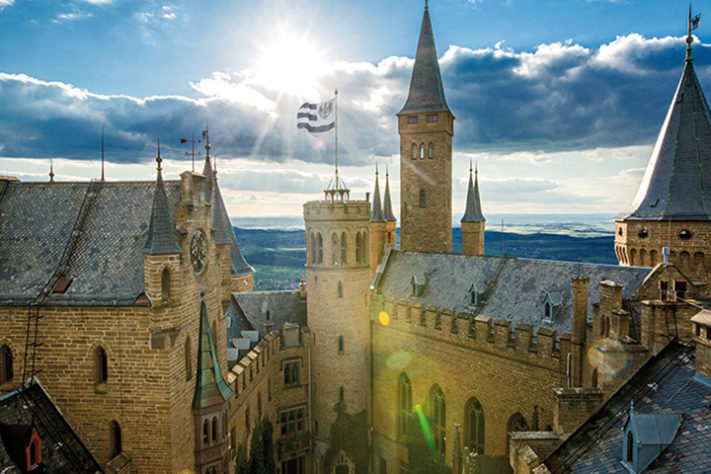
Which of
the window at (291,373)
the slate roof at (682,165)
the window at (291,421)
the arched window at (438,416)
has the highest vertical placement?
the slate roof at (682,165)

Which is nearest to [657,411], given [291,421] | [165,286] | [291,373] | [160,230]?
[165,286]

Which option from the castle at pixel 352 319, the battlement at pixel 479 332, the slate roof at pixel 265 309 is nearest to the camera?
the castle at pixel 352 319

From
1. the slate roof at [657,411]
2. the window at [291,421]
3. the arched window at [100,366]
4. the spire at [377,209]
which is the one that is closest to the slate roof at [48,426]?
the arched window at [100,366]

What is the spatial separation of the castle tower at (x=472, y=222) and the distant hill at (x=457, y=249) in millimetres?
3288

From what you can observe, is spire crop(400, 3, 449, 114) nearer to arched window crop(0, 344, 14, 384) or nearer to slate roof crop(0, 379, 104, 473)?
arched window crop(0, 344, 14, 384)

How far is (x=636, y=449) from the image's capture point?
10617 mm

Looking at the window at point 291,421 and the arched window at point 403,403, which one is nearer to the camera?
the arched window at point 403,403

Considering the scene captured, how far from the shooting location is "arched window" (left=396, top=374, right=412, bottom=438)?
32812 mm

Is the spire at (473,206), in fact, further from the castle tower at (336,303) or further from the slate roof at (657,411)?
the slate roof at (657,411)

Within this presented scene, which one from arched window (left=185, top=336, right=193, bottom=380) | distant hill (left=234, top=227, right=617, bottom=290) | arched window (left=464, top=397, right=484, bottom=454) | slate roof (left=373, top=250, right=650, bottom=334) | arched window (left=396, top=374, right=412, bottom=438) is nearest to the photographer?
arched window (left=185, top=336, right=193, bottom=380)

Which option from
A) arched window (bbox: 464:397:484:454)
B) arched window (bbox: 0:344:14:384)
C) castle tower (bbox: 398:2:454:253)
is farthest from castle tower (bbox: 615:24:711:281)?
arched window (bbox: 0:344:14:384)

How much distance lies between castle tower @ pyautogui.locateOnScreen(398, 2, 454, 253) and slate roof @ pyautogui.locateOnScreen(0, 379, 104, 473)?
30.4 metres

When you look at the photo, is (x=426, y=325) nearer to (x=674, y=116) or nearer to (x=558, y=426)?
(x=558, y=426)

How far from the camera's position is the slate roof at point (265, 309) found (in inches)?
1358
